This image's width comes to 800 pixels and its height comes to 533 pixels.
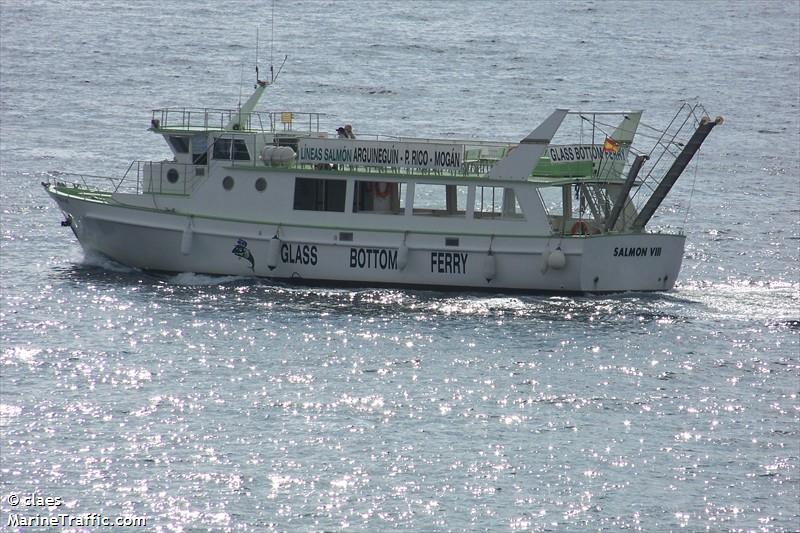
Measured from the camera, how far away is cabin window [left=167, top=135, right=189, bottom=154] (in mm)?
47656

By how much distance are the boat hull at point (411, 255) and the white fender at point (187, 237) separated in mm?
33

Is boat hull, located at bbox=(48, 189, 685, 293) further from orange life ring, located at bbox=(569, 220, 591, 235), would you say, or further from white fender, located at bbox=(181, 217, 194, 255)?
orange life ring, located at bbox=(569, 220, 591, 235)

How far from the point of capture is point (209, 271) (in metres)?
47.2

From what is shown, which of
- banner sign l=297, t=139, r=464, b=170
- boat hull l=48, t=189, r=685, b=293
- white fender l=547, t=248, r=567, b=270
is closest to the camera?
white fender l=547, t=248, r=567, b=270

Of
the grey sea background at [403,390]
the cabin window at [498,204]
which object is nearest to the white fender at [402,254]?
the grey sea background at [403,390]

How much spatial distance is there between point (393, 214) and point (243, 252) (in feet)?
Answer: 16.7

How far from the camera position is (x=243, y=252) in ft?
153

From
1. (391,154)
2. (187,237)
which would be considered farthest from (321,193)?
(187,237)

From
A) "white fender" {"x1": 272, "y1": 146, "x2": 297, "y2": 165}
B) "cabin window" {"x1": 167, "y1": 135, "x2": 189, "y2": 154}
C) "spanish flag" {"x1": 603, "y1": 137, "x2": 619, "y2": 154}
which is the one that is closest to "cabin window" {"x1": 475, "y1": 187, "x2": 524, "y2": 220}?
"spanish flag" {"x1": 603, "y1": 137, "x2": 619, "y2": 154}

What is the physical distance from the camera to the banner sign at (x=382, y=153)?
4572 centimetres

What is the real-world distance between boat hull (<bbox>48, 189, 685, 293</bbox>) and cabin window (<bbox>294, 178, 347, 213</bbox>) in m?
0.87

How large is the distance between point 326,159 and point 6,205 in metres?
19.4

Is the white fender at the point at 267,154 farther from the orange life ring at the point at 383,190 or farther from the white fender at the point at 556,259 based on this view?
the white fender at the point at 556,259

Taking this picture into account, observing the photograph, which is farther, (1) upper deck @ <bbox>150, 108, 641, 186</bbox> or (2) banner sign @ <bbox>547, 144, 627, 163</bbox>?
(2) banner sign @ <bbox>547, 144, 627, 163</bbox>
